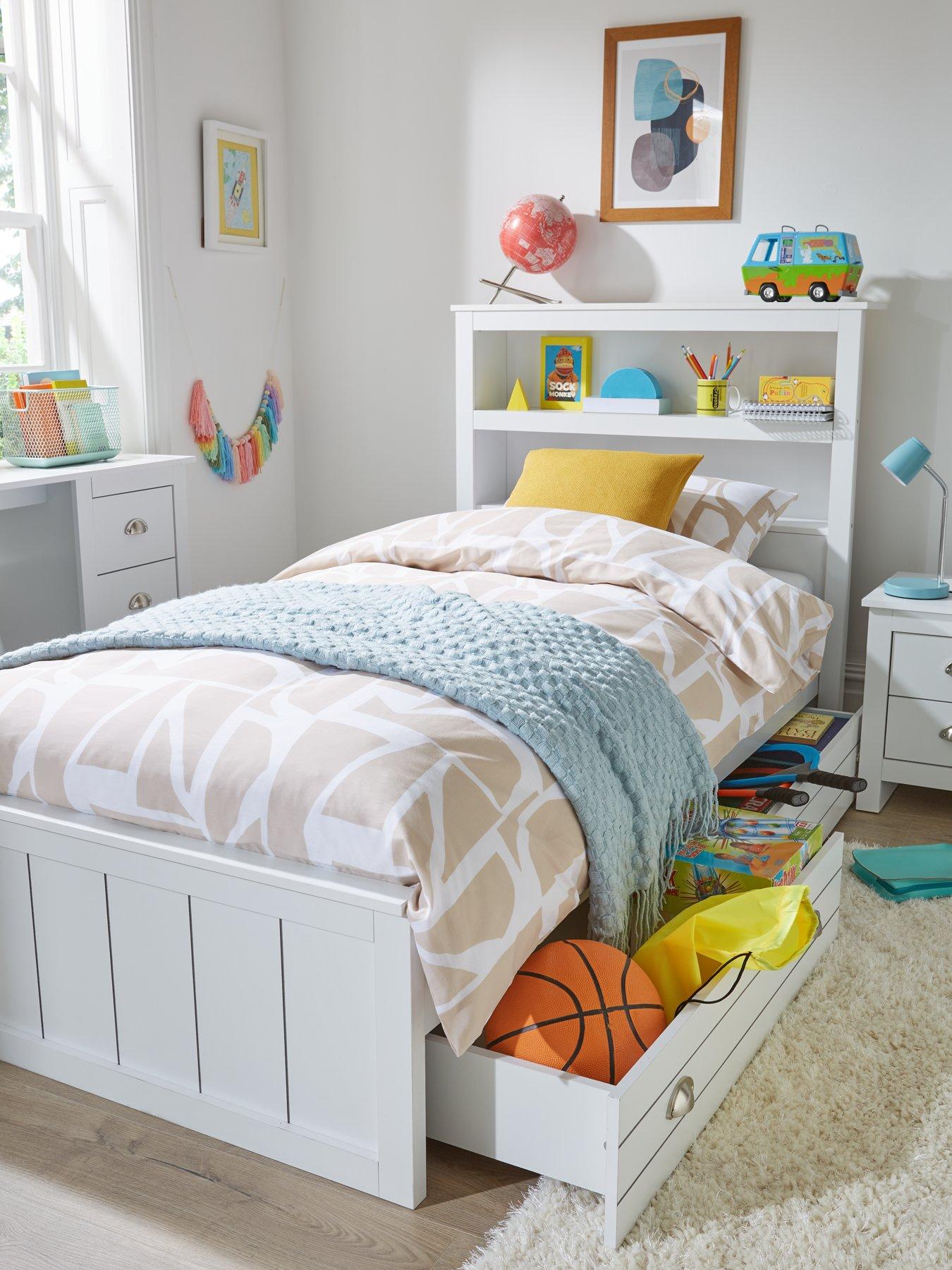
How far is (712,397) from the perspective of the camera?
3338mm

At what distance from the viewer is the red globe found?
134 inches

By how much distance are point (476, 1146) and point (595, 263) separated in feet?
8.70

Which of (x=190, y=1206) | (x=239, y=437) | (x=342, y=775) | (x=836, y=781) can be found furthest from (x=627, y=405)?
(x=190, y=1206)

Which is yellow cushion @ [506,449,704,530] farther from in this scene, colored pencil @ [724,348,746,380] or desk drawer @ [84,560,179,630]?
desk drawer @ [84,560,179,630]

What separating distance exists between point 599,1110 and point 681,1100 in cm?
16

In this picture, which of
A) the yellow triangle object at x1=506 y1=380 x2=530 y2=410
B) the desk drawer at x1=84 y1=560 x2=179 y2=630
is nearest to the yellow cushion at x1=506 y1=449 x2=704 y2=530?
the yellow triangle object at x1=506 y1=380 x2=530 y2=410

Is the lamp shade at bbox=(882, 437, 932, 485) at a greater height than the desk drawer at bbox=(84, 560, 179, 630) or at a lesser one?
greater

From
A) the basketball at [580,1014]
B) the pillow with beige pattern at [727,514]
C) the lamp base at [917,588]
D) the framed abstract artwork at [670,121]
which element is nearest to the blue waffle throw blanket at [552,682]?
the basketball at [580,1014]

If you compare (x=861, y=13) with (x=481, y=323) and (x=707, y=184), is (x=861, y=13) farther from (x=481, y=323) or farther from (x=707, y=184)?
(x=481, y=323)

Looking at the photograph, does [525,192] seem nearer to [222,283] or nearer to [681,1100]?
[222,283]

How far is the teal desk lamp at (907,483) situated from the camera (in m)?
2.87

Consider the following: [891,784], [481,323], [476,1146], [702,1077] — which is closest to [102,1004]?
[476,1146]

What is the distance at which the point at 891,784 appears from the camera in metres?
3.04

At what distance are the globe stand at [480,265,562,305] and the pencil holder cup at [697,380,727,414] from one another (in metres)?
0.49
